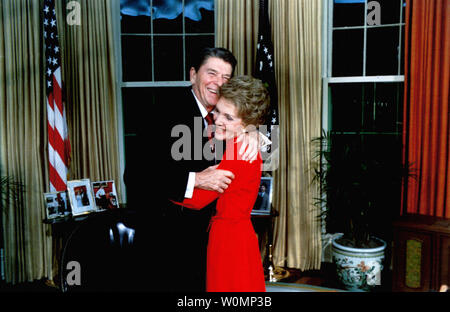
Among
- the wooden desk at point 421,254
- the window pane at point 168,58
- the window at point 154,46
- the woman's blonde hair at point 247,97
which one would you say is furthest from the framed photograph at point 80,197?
the wooden desk at point 421,254

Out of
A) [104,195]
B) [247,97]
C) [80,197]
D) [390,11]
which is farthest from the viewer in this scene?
[390,11]

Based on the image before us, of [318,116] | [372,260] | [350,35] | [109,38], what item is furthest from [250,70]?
[372,260]

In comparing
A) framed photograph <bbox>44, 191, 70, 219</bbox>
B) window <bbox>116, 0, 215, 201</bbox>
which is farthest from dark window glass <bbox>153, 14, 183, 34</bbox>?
framed photograph <bbox>44, 191, 70, 219</bbox>

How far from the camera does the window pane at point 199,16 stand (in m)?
3.72

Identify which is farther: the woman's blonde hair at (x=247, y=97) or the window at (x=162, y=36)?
the window at (x=162, y=36)

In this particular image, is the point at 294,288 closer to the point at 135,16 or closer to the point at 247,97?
the point at 247,97

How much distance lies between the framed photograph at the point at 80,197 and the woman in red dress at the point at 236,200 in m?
2.07

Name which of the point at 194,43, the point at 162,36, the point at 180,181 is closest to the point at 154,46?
the point at 162,36

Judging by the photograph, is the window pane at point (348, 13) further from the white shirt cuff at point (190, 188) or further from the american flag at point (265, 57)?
the white shirt cuff at point (190, 188)

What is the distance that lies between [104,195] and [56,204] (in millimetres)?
381

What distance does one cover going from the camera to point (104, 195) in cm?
322

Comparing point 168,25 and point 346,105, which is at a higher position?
point 168,25

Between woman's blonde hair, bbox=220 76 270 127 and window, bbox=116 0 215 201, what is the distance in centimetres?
261

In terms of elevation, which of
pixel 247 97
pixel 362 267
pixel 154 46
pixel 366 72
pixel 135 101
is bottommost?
pixel 362 267
